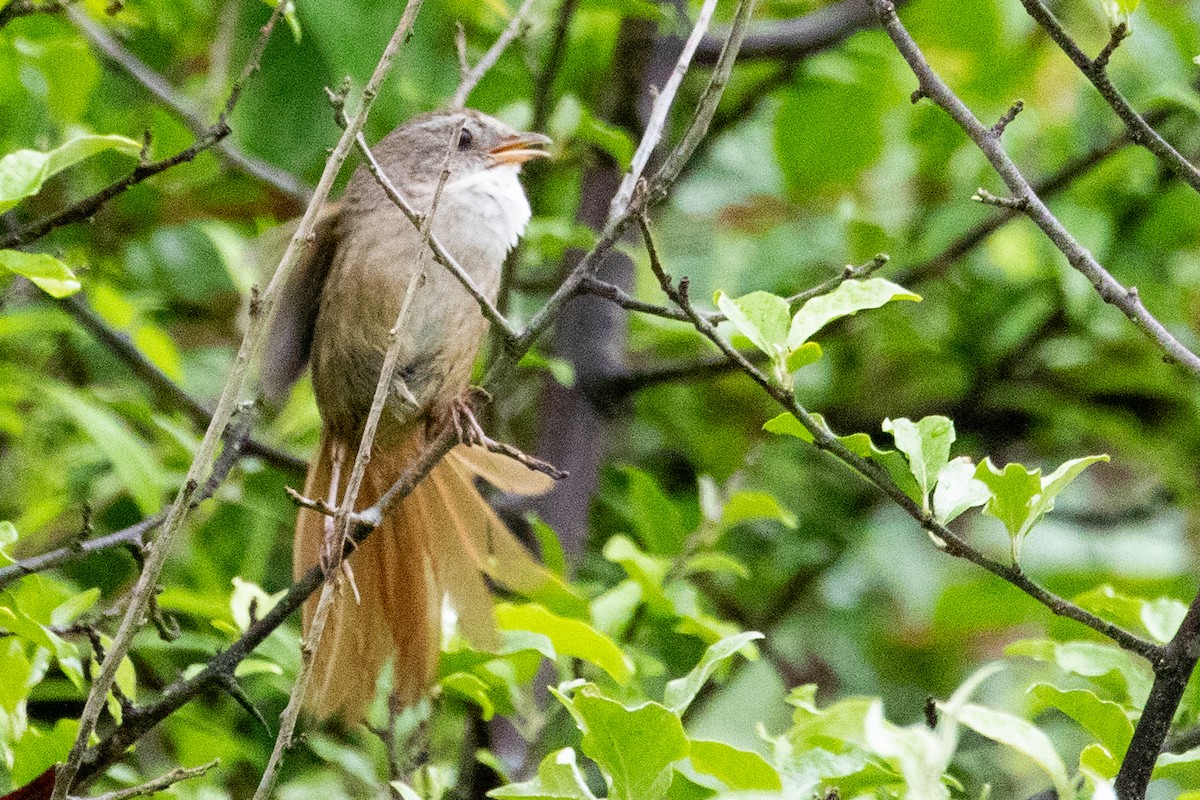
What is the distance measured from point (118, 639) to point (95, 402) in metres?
1.68

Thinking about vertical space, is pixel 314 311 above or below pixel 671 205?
below

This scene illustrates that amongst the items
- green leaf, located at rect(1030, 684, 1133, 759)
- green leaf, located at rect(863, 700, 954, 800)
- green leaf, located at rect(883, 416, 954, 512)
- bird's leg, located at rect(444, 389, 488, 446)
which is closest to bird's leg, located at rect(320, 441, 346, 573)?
bird's leg, located at rect(444, 389, 488, 446)

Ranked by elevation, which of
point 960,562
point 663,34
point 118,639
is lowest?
point 118,639

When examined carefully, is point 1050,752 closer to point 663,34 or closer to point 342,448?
point 342,448

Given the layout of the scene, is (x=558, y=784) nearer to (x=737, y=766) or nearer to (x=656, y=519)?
(x=737, y=766)

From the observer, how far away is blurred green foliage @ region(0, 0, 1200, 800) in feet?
8.68

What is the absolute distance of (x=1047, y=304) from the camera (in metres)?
3.59

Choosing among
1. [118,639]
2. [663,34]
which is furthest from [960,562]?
[118,639]

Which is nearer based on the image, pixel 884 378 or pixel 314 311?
pixel 314 311

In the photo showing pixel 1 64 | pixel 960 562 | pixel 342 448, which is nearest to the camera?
pixel 1 64

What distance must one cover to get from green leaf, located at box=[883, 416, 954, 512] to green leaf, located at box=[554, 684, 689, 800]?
43 centimetres

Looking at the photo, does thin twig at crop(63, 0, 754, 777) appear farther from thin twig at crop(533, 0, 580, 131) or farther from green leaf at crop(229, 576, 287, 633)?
thin twig at crop(533, 0, 580, 131)

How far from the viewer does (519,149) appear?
2912 mm

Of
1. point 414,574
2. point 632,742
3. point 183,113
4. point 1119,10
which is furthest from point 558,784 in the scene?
point 183,113
